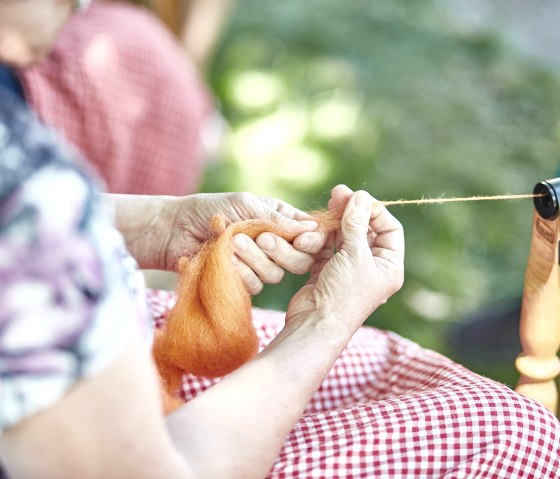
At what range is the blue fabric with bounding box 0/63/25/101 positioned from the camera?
2055mm

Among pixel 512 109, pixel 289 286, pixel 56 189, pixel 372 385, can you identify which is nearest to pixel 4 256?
pixel 56 189

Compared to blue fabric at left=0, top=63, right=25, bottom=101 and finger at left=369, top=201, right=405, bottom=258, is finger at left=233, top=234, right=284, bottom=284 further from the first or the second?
blue fabric at left=0, top=63, right=25, bottom=101

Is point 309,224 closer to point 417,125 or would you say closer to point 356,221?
point 356,221

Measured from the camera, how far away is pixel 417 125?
3.09 metres

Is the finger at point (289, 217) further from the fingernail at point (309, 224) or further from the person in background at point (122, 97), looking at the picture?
the person in background at point (122, 97)

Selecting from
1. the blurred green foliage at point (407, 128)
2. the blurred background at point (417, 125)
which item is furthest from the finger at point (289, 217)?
the blurred background at point (417, 125)

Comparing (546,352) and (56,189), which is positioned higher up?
(56,189)

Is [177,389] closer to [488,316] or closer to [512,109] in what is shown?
[488,316]

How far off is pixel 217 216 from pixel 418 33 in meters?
2.70

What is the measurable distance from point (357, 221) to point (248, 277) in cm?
20

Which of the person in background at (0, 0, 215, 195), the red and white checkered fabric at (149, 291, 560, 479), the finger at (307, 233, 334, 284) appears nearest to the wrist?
the finger at (307, 233, 334, 284)

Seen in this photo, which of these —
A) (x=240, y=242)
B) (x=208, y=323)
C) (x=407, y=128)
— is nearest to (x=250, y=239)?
(x=240, y=242)

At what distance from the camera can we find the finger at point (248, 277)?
1229 millimetres

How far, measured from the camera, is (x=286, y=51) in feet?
11.3
